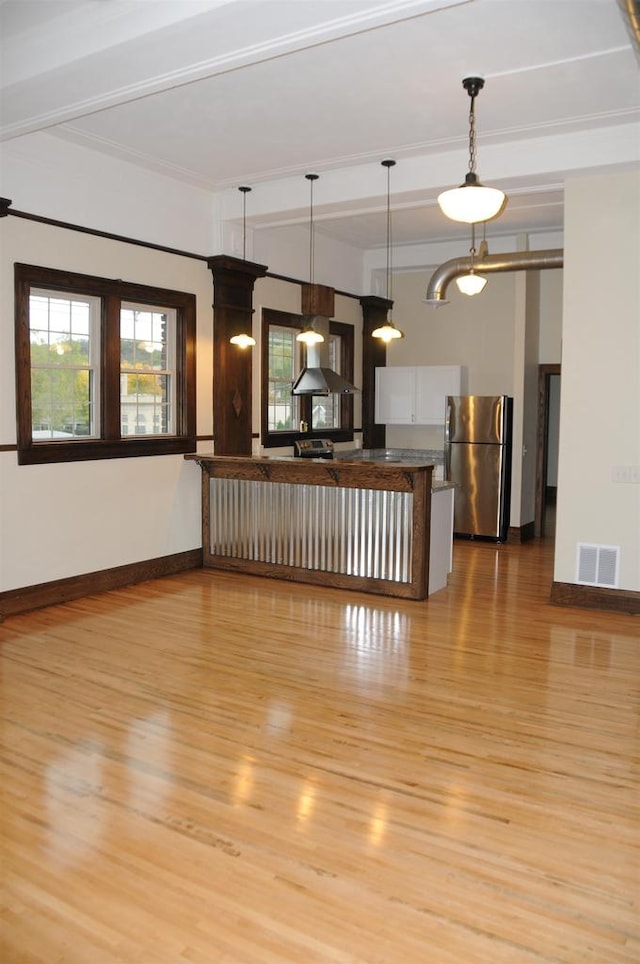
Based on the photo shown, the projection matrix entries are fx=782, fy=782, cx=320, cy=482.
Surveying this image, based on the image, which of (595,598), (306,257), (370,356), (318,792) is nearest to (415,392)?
(370,356)

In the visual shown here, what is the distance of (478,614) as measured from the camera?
573 centimetres

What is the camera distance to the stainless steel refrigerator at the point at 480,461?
339 inches

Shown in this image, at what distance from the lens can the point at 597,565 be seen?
5.86 metres

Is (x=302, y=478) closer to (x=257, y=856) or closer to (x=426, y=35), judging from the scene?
(x=426, y=35)

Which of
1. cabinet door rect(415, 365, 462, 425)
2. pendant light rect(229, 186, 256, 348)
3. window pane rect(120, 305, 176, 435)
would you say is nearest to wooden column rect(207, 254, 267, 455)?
pendant light rect(229, 186, 256, 348)

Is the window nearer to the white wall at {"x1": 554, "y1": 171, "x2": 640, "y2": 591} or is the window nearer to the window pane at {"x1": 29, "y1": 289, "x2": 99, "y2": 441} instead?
the window pane at {"x1": 29, "y1": 289, "x2": 99, "y2": 441}

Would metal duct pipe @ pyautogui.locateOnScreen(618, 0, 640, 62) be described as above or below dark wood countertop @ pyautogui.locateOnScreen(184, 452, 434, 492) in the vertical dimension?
above

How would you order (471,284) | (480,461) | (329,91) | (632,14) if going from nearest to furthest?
(632,14)
(329,91)
(471,284)
(480,461)

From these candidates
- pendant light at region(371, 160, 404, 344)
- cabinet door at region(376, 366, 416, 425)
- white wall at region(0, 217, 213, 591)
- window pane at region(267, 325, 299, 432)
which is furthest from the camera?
cabinet door at region(376, 366, 416, 425)

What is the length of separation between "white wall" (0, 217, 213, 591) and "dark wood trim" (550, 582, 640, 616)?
325 cm

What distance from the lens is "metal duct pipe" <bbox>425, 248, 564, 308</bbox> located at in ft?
23.9

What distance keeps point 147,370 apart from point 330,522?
6.61 ft

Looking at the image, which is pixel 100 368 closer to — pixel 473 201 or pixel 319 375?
pixel 319 375

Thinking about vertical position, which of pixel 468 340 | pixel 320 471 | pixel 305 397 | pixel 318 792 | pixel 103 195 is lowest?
pixel 318 792
